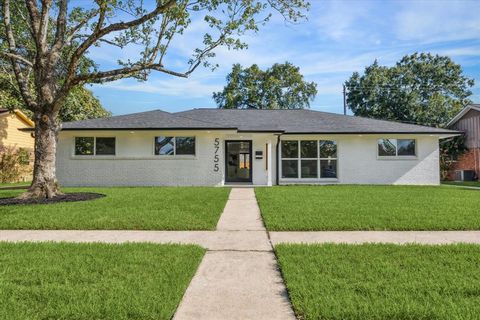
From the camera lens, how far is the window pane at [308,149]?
57.0ft

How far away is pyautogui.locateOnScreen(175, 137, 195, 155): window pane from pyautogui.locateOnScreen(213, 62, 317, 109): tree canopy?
2416 centimetres

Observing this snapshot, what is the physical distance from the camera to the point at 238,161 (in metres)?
17.4

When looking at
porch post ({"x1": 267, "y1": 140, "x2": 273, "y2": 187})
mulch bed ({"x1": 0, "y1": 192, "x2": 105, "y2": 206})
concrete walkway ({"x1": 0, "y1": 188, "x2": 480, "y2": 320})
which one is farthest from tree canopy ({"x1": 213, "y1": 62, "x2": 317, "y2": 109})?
concrete walkway ({"x1": 0, "y1": 188, "x2": 480, "y2": 320})

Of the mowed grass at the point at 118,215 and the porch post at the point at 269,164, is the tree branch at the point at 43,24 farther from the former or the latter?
the porch post at the point at 269,164

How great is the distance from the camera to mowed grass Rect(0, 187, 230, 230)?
21.7 ft

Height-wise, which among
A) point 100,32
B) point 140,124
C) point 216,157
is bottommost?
point 216,157

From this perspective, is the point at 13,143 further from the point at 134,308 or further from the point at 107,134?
the point at 134,308

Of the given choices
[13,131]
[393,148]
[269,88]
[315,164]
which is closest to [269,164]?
[315,164]

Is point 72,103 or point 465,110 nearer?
point 465,110

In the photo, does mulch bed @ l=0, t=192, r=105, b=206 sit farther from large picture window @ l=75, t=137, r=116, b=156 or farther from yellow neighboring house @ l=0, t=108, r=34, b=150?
yellow neighboring house @ l=0, t=108, r=34, b=150

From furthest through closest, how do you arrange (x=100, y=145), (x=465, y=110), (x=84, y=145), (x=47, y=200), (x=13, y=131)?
(x=465, y=110), (x=13, y=131), (x=84, y=145), (x=100, y=145), (x=47, y=200)

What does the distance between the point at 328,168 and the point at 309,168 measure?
3.11 feet

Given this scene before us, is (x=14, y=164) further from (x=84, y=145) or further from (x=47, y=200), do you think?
(x=47, y=200)

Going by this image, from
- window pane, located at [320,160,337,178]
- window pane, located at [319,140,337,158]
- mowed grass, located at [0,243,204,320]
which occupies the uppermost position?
window pane, located at [319,140,337,158]
